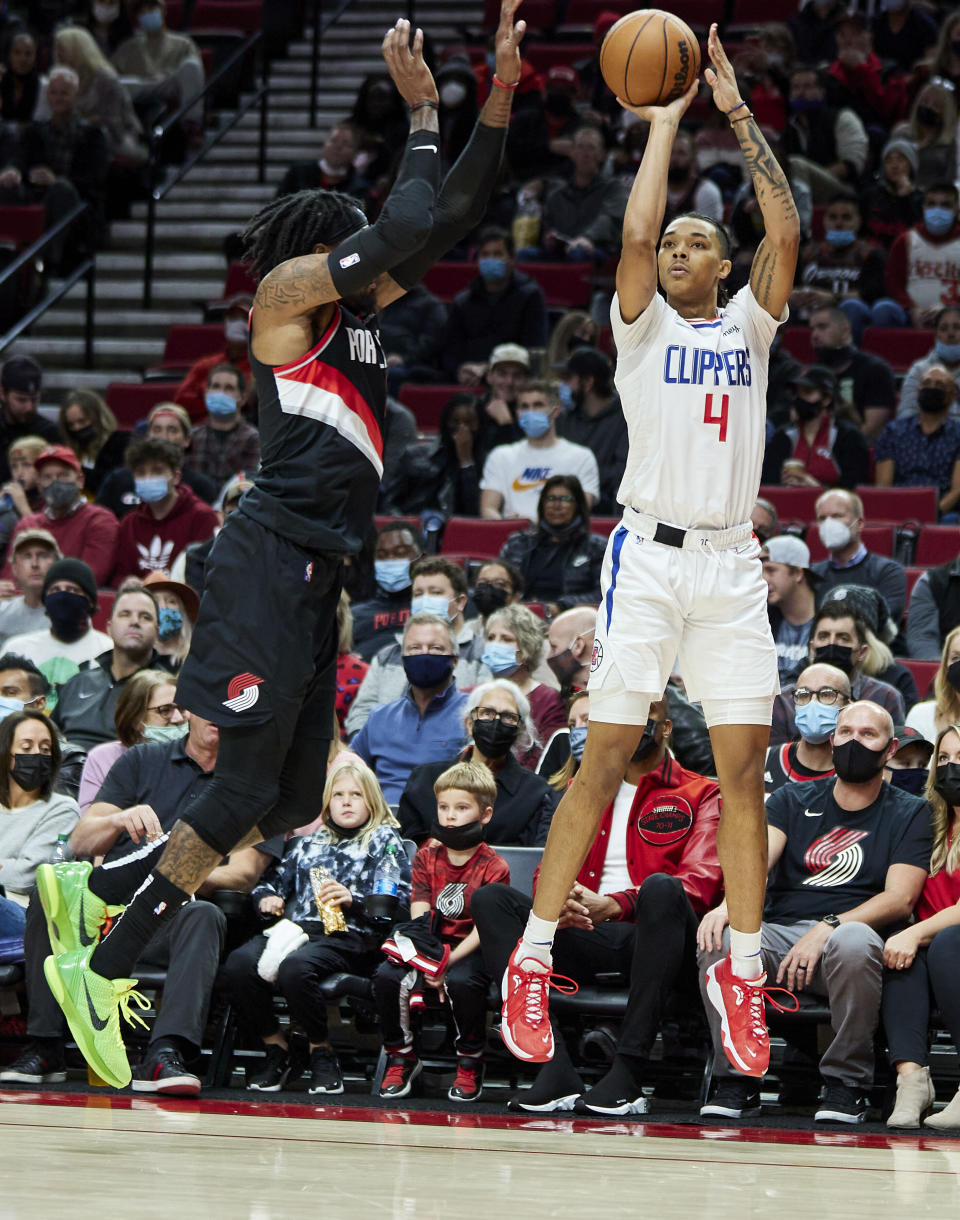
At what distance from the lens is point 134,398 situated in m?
12.6

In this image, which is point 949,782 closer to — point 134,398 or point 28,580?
point 28,580

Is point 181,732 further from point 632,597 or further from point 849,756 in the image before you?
point 632,597

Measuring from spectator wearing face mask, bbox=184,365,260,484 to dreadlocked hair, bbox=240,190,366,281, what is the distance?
6227mm

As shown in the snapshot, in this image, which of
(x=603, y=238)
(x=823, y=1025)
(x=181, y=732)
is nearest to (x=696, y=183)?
(x=603, y=238)

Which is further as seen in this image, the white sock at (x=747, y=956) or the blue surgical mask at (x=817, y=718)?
the blue surgical mask at (x=817, y=718)

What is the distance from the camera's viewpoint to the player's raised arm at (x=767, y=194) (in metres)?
4.50

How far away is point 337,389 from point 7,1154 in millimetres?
1931

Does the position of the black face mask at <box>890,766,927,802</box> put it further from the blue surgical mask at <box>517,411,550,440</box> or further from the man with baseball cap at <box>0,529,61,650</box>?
the man with baseball cap at <box>0,529,61,650</box>

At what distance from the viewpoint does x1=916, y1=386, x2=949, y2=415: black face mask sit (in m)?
10.2

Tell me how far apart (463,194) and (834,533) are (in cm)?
456

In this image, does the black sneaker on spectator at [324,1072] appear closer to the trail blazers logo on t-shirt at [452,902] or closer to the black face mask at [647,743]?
the trail blazers logo on t-shirt at [452,902]

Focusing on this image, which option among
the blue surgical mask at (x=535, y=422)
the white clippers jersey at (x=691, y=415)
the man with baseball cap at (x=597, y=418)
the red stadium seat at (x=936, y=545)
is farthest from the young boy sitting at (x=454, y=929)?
the man with baseball cap at (x=597, y=418)

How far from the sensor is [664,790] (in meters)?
6.38

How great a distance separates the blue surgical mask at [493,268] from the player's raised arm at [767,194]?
23.9 feet
